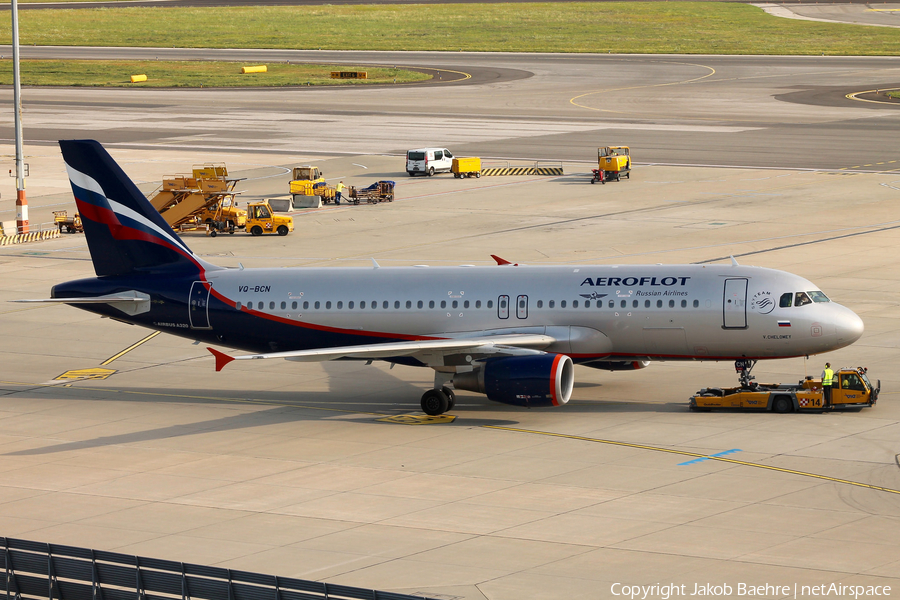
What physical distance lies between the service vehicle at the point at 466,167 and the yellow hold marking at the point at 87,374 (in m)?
57.6

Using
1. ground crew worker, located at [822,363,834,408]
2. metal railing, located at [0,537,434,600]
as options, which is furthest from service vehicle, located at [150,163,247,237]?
metal railing, located at [0,537,434,600]

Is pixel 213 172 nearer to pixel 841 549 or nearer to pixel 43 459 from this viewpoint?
pixel 43 459

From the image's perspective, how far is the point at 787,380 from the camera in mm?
46719

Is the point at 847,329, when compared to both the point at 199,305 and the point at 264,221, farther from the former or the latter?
the point at 264,221

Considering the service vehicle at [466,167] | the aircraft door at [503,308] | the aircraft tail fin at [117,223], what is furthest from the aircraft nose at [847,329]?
the service vehicle at [466,167]

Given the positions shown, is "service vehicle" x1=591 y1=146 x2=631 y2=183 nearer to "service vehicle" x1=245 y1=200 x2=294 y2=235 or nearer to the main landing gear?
"service vehicle" x1=245 y1=200 x2=294 y2=235

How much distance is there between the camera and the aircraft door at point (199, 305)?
45.9 m

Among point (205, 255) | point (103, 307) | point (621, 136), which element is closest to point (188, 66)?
point (621, 136)

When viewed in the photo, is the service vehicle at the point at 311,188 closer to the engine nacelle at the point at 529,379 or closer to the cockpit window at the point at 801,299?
the engine nacelle at the point at 529,379

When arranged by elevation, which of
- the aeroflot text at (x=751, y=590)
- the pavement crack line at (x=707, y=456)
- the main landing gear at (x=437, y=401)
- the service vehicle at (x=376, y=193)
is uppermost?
the service vehicle at (x=376, y=193)

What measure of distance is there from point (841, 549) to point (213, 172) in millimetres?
70124

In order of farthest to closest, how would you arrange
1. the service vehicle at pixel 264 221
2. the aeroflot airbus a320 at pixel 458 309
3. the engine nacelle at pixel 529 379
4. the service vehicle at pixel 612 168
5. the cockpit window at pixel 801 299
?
the service vehicle at pixel 612 168 < the service vehicle at pixel 264 221 < the cockpit window at pixel 801 299 < the aeroflot airbus a320 at pixel 458 309 < the engine nacelle at pixel 529 379

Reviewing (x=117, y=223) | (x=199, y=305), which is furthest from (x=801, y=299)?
(x=117, y=223)

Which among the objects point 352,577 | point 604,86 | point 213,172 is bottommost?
point 352,577
